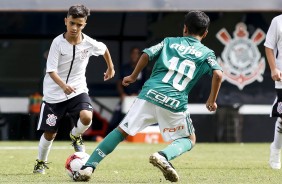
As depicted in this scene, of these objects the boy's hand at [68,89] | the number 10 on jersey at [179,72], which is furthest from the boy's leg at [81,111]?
the number 10 on jersey at [179,72]

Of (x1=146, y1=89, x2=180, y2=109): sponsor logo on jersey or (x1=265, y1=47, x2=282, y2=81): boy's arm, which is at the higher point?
(x1=146, y1=89, x2=180, y2=109): sponsor logo on jersey

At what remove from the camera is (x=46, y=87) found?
11.0 m

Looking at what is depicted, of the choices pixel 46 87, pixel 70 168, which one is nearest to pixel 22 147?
pixel 46 87

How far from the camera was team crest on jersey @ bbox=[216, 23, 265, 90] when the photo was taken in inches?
739

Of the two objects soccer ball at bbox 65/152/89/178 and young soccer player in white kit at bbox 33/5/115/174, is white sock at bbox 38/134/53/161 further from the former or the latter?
soccer ball at bbox 65/152/89/178

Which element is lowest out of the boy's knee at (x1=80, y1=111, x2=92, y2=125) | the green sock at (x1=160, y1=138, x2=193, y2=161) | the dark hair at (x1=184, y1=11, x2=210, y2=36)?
the boy's knee at (x1=80, y1=111, x2=92, y2=125)

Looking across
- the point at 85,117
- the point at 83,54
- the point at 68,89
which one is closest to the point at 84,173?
the point at 68,89

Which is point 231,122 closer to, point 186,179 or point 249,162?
point 249,162

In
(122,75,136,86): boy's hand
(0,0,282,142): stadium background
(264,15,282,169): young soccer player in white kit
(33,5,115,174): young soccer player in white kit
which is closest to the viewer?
(122,75,136,86): boy's hand

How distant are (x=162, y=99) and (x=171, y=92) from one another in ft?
0.38

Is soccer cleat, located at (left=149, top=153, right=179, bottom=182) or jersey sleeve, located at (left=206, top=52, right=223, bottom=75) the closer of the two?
soccer cleat, located at (left=149, top=153, right=179, bottom=182)

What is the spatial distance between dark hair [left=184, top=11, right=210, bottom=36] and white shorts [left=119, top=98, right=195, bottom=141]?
82cm

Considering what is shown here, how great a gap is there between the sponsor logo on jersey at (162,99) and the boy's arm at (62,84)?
47.7 inches

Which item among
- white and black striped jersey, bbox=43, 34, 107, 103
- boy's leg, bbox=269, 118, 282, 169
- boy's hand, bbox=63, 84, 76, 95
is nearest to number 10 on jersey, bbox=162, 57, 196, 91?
boy's hand, bbox=63, 84, 76, 95
